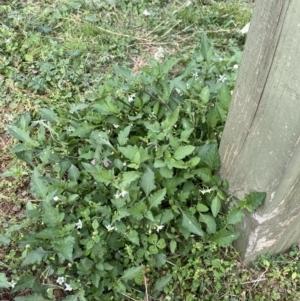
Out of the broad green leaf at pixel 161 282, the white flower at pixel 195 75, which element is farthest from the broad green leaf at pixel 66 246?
the white flower at pixel 195 75

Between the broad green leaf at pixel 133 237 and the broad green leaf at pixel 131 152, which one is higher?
the broad green leaf at pixel 131 152

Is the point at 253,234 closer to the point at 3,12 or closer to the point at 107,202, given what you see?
the point at 107,202

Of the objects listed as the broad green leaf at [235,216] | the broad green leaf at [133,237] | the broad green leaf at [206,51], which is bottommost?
the broad green leaf at [133,237]

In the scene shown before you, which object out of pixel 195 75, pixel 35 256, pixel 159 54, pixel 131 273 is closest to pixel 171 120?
pixel 195 75

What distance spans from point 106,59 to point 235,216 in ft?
5.54

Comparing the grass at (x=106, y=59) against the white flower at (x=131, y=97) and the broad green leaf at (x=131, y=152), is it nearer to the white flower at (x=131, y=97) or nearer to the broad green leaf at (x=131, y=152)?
the white flower at (x=131, y=97)

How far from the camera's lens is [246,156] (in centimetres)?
192

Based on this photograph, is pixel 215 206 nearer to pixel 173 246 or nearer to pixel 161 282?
pixel 173 246

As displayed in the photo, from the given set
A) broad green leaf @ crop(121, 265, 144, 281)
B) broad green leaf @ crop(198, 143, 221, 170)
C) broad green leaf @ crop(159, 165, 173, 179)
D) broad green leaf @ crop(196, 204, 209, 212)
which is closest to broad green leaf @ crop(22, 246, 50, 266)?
broad green leaf @ crop(121, 265, 144, 281)

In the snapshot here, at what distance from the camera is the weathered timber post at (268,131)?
4.69 ft

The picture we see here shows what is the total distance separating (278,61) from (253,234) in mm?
1004

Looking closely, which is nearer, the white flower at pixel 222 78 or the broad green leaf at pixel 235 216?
the broad green leaf at pixel 235 216

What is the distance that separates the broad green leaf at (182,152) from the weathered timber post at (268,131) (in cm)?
15

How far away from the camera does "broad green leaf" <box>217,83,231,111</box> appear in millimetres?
2143
